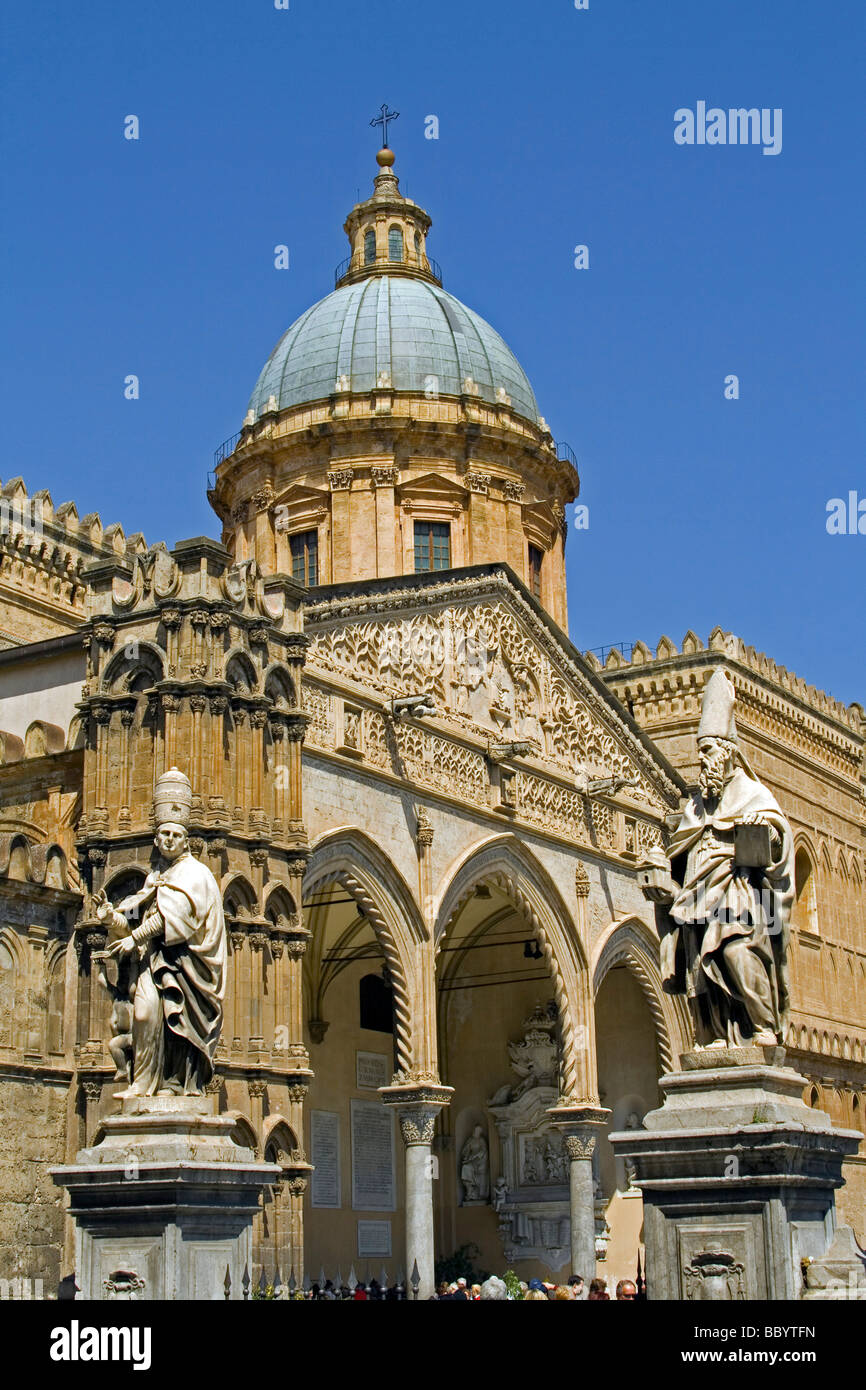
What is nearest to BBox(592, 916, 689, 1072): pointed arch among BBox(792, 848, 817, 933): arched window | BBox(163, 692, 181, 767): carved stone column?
BBox(792, 848, 817, 933): arched window

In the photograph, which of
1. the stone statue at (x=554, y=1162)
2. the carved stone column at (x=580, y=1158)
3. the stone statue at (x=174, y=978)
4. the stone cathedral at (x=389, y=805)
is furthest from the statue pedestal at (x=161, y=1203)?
the stone statue at (x=554, y=1162)

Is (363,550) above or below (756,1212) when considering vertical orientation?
above

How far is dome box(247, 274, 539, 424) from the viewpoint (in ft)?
129

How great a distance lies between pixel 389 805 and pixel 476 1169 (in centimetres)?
1232

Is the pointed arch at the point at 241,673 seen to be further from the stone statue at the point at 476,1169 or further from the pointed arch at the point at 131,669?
the stone statue at the point at 476,1169

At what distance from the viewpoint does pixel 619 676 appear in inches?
1624

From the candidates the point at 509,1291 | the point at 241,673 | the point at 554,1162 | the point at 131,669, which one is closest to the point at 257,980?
the point at 241,673

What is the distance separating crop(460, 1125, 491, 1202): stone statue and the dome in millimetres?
15489

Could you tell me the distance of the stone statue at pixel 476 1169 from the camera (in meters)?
36.1

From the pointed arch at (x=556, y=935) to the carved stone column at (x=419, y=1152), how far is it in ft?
12.8
